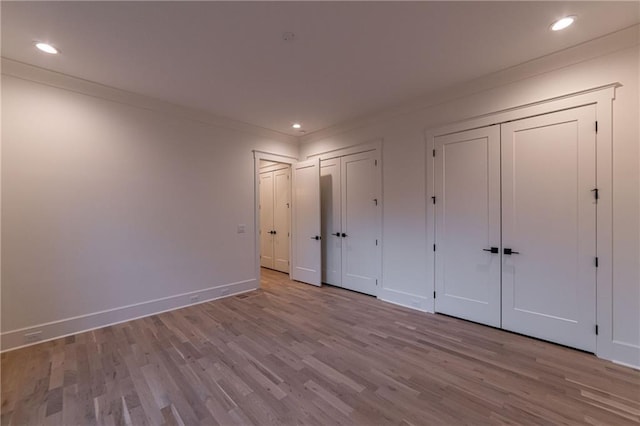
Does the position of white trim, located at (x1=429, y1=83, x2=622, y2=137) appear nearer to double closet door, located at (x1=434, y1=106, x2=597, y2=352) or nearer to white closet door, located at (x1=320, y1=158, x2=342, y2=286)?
double closet door, located at (x1=434, y1=106, x2=597, y2=352)

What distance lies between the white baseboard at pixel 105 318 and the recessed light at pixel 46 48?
292cm

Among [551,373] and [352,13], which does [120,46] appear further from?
[551,373]

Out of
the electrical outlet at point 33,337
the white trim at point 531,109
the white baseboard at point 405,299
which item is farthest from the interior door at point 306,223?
the electrical outlet at point 33,337

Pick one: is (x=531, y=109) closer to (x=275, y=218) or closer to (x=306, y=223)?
(x=306, y=223)

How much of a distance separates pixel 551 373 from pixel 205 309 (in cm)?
407

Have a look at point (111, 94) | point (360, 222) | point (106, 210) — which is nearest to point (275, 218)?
point (360, 222)

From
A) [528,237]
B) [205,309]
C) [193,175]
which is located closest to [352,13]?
[528,237]

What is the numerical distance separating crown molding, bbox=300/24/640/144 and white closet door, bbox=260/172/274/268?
3.00 meters

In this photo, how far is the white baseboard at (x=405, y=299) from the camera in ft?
12.5

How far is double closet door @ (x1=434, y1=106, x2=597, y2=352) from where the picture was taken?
2.69 metres

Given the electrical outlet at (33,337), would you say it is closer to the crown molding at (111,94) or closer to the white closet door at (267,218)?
the crown molding at (111,94)

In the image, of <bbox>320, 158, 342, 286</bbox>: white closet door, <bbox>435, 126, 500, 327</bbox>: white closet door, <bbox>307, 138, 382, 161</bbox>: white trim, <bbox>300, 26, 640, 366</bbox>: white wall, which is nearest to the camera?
<bbox>300, 26, 640, 366</bbox>: white wall

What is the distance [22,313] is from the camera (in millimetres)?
2893

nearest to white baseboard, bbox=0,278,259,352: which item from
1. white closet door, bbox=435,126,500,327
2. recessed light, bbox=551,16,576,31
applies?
white closet door, bbox=435,126,500,327
